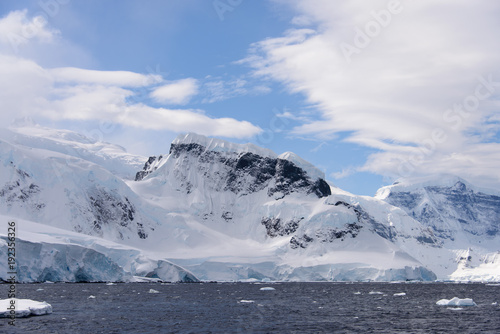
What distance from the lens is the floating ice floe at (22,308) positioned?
186ft

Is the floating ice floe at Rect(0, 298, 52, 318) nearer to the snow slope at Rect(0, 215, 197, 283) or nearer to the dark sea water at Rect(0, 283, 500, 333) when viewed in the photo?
the dark sea water at Rect(0, 283, 500, 333)

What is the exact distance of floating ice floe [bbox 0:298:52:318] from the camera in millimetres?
56594

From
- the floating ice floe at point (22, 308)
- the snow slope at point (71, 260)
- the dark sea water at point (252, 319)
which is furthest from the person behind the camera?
the snow slope at point (71, 260)

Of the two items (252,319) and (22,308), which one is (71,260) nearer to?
(22,308)

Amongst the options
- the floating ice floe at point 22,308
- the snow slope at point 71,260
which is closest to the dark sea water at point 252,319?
the floating ice floe at point 22,308

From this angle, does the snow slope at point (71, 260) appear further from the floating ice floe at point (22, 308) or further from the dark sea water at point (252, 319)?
the floating ice floe at point (22, 308)

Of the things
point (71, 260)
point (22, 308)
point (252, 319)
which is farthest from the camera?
point (71, 260)

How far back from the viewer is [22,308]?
58156 millimetres

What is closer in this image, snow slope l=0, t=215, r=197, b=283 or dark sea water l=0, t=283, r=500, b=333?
dark sea water l=0, t=283, r=500, b=333

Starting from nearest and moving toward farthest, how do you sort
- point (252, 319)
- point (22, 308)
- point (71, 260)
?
point (22, 308) → point (252, 319) → point (71, 260)

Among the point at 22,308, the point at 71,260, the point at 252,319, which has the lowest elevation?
the point at 252,319

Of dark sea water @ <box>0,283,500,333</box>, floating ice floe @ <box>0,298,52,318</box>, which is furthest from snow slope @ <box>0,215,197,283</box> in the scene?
floating ice floe @ <box>0,298,52,318</box>

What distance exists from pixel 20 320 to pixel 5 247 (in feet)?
217

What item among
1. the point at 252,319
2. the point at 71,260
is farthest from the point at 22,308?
the point at 71,260
